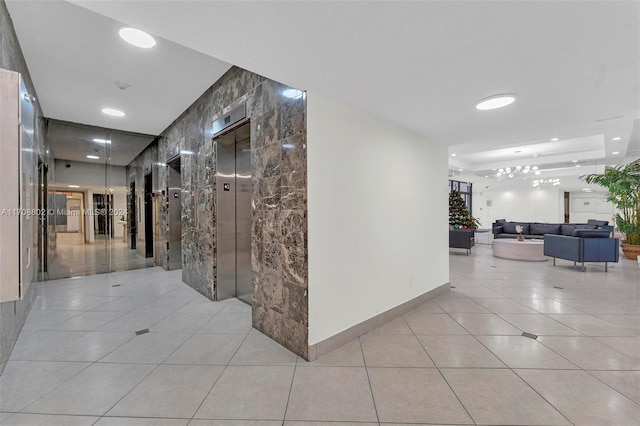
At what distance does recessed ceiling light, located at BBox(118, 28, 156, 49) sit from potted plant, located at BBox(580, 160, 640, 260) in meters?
10.7

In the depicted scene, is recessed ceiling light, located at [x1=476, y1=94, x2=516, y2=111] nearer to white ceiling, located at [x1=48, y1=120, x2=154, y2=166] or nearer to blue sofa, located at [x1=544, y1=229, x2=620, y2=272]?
blue sofa, located at [x1=544, y1=229, x2=620, y2=272]

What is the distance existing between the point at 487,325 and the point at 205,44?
4162mm

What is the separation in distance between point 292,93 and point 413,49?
121cm

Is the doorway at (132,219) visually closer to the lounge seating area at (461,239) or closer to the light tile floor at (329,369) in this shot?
the light tile floor at (329,369)

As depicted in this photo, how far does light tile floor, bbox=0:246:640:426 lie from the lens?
6.27ft

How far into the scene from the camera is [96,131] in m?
6.11

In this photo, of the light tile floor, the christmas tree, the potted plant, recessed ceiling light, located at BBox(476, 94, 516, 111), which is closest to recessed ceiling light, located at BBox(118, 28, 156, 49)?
the light tile floor

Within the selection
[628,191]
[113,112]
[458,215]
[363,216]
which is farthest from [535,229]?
[113,112]

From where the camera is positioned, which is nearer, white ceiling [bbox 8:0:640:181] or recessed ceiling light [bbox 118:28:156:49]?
white ceiling [bbox 8:0:640:181]

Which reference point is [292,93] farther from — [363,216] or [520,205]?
[520,205]

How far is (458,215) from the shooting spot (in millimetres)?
10141

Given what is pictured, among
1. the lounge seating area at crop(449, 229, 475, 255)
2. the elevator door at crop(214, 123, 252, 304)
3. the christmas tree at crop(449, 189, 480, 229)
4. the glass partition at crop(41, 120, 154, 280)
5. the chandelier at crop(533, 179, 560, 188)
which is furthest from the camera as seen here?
the chandelier at crop(533, 179, 560, 188)

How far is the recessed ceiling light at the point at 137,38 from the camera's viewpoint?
268cm

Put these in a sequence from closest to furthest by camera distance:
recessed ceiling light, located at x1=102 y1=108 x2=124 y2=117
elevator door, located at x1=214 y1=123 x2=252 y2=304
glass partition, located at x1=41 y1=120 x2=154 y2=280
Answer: elevator door, located at x1=214 y1=123 x2=252 y2=304 < recessed ceiling light, located at x1=102 y1=108 x2=124 y2=117 < glass partition, located at x1=41 y1=120 x2=154 y2=280
